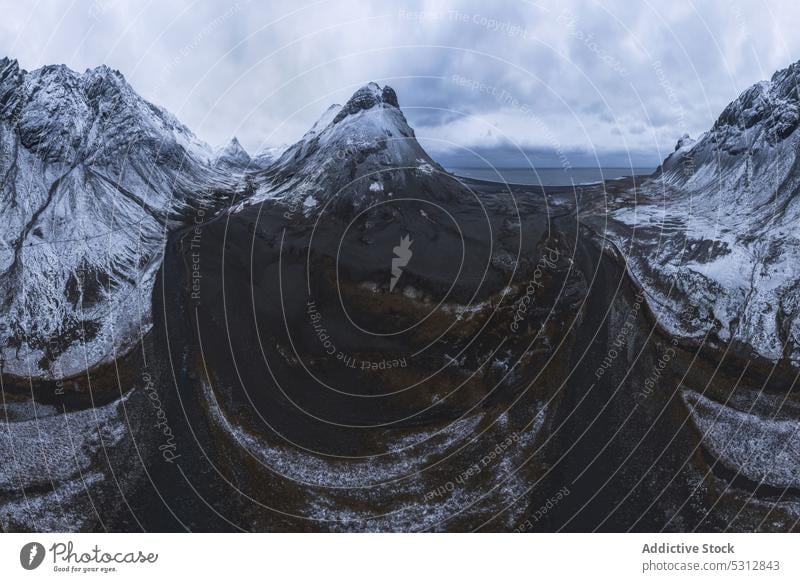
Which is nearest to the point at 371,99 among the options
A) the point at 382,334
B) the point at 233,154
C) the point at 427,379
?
the point at 233,154

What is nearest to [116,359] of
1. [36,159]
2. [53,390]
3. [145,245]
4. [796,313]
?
[53,390]

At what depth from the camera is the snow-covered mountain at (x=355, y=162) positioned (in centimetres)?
1892

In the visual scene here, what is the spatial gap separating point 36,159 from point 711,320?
958 inches

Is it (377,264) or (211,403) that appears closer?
(211,403)

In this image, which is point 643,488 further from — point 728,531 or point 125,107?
point 125,107

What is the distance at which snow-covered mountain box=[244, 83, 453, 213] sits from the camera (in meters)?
18.9

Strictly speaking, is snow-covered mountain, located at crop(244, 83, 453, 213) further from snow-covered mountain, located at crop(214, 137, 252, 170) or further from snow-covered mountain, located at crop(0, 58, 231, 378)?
snow-covered mountain, located at crop(0, 58, 231, 378)

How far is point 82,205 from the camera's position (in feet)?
57.3

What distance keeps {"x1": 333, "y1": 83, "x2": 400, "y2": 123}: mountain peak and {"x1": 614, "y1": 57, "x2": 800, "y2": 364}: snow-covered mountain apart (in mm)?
10102

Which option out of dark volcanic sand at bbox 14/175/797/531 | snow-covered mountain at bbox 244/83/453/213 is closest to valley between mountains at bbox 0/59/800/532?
dark volcanic sand at bbox 14/175/797/531

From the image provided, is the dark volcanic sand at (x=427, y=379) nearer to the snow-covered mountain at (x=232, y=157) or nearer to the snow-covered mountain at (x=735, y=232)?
the snow-covered mountain at (x=735, y=232)

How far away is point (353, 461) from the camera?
13.9m

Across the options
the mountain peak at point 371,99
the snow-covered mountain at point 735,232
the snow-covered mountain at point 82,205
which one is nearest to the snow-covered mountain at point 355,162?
the mountain peak at point 371,99

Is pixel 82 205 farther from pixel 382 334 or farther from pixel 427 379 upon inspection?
pixel 427 379
